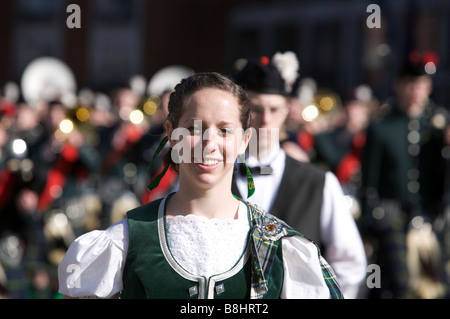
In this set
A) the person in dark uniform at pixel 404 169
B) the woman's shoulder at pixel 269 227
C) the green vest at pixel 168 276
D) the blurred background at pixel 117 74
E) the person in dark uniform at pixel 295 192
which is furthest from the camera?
the blurred background at pixel 117 74

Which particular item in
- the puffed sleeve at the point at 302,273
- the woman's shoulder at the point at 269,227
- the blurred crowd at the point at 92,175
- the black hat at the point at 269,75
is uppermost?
the black hat at the point at 269,75

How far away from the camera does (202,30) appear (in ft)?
92.8

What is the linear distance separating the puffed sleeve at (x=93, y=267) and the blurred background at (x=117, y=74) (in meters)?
4.60

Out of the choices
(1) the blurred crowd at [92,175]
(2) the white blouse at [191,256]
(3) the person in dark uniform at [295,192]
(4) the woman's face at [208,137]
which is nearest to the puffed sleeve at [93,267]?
(2) the white blouse at [191,256]

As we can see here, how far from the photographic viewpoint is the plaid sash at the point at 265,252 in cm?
277

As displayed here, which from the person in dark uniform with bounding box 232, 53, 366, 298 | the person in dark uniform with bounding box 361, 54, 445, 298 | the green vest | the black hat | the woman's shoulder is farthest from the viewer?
the person in dark uniform with bounding box 361, 54, 445, 298

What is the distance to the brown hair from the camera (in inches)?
114

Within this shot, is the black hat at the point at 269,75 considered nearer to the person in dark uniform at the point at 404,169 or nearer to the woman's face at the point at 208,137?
the woman's face at the point at 208,137

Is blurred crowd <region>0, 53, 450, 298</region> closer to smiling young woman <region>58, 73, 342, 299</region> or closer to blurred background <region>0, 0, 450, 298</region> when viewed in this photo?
blurred background <region>0, 0, 450, 298</region>

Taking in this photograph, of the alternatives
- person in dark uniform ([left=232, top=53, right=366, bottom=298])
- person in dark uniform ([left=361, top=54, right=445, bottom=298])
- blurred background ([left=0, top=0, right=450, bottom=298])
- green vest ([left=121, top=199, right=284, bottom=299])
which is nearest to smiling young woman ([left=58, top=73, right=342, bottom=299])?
green vest ([left=121, top=199, right=284, bottom=299])

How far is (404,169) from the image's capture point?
320 inches

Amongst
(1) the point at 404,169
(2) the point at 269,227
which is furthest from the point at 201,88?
(1) the point at 404,169

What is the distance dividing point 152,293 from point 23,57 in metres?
27.8

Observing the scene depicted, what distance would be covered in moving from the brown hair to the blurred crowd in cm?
307
